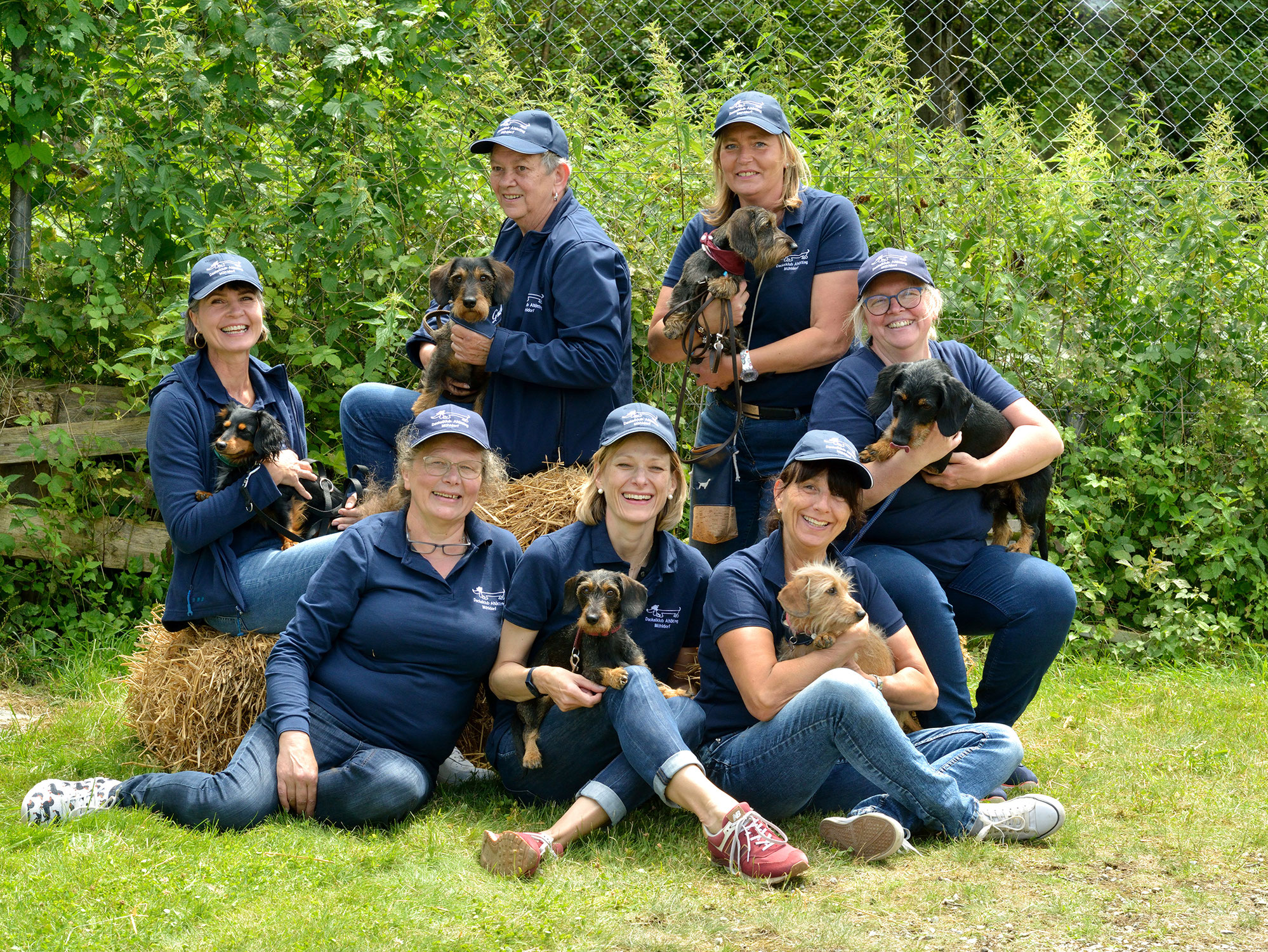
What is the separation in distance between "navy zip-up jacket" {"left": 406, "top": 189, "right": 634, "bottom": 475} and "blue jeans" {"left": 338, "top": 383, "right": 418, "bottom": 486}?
40 cm

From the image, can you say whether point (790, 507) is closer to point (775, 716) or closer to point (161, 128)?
point (775, 716)

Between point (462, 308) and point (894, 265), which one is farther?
point (462, 308)

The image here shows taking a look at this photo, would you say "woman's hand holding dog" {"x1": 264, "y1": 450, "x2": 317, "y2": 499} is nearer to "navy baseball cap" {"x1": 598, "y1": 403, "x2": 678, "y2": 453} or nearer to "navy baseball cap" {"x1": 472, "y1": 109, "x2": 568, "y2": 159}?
"navy baseball cap" {"x1": 598, "y1": 403, "x2": 678, "y2": 453}

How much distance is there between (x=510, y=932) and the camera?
114 inches

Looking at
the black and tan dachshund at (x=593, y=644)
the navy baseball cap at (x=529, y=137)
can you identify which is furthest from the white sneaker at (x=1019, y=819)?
the navy baseball cap at (x=529, y=137)

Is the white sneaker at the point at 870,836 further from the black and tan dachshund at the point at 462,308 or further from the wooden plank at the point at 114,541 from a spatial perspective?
the wooden plank at the point at 114,541

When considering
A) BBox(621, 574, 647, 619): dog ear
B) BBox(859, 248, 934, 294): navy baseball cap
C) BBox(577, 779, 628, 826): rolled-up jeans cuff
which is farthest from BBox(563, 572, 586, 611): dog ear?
BBox(859, 248, 934, 294): navy baseball cap

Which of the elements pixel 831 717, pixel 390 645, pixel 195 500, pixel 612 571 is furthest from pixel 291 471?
pixel 831 717

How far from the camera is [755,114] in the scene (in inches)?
163

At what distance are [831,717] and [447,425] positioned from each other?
1503 millimetres

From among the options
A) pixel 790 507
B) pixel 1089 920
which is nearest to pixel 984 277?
pixel 790 507

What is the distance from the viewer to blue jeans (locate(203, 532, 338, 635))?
13.6 ft

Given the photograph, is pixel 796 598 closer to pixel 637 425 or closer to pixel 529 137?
pixel 637 425

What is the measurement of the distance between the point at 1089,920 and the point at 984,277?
154 inches
